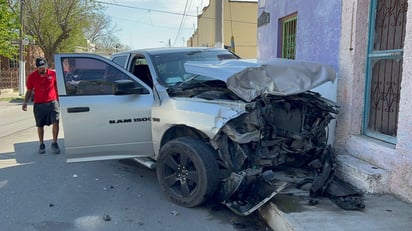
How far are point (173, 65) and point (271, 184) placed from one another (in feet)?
7.95

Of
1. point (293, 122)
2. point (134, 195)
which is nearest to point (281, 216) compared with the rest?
point (293, 122)

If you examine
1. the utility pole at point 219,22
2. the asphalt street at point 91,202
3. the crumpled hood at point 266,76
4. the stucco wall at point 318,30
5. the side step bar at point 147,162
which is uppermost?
the utility pole at point 219,22

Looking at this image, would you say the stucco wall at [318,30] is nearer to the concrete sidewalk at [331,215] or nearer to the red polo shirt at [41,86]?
the concrete sidewalk at [331,215]

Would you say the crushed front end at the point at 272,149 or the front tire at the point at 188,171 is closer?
the crushed front end at the point at 272,149

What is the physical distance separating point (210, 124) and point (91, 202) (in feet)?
6.09

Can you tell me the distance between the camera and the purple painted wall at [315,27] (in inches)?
233

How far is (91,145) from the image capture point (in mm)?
5340

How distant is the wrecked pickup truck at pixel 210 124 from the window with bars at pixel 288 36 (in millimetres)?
3307

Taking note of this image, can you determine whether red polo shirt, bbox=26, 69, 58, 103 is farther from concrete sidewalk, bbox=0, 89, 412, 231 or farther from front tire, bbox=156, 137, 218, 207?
concrete sidewalk, bbox=0, 89, 412, 231

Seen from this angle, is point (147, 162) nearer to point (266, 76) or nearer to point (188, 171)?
point (188, 171)

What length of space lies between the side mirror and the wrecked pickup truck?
0.01 metres

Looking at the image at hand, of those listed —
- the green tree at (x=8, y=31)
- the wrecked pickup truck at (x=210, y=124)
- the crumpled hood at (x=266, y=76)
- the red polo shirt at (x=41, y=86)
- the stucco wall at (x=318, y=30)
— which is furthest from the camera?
the green tree at (x=8, y=31)

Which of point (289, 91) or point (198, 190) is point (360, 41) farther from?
point (198, 190)

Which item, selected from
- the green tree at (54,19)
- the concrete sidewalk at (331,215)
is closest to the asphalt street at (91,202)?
the concrete sidewalk at (331,215)
